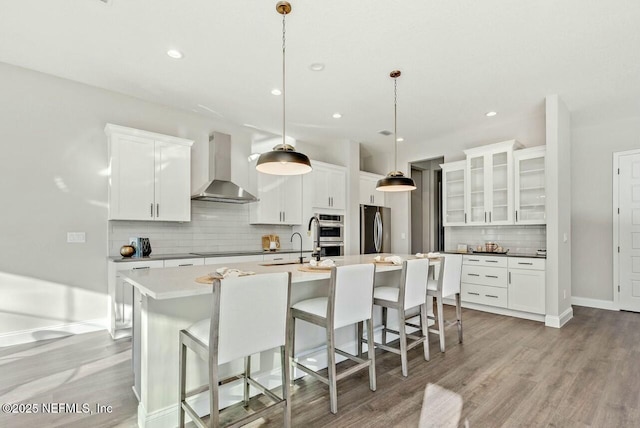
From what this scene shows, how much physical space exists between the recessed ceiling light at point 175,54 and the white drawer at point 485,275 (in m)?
4.82

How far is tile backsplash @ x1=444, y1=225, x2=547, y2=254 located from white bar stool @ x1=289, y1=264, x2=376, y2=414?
3892 mm

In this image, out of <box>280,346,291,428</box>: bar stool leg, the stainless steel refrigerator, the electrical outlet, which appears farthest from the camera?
the stainless steel refrigerator

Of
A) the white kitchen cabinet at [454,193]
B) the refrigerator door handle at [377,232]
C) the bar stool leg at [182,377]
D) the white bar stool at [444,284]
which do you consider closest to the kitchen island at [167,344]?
the bar stool leg at [182,377]

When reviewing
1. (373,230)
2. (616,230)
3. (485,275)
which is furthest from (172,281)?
(616,230)

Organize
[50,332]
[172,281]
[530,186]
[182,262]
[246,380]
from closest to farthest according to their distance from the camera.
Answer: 1. [172,281]
2. [246,380]
3. [50,332]
4. [182,262]
5. [530,186]

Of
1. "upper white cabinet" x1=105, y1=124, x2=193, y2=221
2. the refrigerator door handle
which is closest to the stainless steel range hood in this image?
"upper white cabinet" x1=105, y1=124, x2=193, y2=221

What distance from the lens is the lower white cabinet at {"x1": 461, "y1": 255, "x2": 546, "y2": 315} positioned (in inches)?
173

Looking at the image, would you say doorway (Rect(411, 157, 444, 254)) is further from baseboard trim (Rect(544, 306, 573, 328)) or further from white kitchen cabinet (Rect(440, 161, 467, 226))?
baseboard trim (Rect(544, 306, 573, 328))

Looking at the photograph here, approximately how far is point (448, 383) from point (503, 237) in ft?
11.7

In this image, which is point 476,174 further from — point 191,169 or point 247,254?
point 191,169

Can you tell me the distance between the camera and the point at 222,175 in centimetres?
489

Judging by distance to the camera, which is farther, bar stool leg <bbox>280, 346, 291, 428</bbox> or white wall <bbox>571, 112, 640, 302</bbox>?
white wall <bbox>571, 112, 640, 302</bbox>

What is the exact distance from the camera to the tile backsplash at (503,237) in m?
5.03

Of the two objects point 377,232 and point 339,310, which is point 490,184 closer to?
point 377,232
